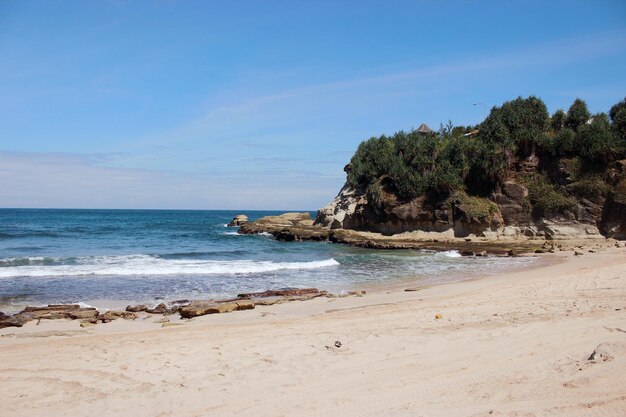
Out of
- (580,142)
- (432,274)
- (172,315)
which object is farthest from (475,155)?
(172,315)

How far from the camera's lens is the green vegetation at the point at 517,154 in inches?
1313

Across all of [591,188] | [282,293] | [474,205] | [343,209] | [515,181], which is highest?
[515,181]

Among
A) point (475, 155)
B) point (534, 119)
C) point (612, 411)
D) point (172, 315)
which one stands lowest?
point (172, 315)

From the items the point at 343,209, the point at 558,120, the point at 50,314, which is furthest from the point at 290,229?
the point at 50,314

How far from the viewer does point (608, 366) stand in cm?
596

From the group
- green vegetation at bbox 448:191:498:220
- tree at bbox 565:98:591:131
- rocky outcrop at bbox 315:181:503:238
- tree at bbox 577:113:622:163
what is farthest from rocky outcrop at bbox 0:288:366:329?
tree at bbox 565:98:591:131

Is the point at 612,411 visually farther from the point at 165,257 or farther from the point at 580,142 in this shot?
the point at 580,142

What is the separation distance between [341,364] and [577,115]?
126 feet

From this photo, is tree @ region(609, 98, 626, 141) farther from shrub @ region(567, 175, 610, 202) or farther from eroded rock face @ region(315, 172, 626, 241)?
eroded rock face @ region(315, 172, 626, 241)

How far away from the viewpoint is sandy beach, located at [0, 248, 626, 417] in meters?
5.54

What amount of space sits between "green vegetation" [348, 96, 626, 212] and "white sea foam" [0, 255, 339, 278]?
15.7 metres

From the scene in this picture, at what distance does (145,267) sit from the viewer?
902 inches

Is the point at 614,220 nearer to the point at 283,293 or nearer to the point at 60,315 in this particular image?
the point at 283,293

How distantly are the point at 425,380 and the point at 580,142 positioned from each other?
1345 inches
